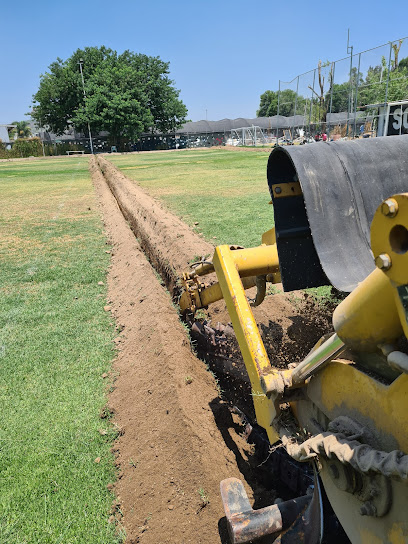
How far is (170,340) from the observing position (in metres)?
4.36

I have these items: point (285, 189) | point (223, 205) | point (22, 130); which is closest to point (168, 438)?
point (285, 189)

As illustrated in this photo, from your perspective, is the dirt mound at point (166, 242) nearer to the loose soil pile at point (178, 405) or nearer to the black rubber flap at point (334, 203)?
the loose soil pile at point (178, 405)

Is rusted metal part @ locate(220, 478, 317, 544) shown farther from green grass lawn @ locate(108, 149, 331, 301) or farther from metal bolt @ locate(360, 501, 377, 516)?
green grass lawn @ locate(108, 149, 331, 301)

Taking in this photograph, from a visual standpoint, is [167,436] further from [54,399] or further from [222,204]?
[222,204]

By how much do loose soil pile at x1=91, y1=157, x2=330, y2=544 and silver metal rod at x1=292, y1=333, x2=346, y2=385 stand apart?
48.2 inches

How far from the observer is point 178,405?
334 cm

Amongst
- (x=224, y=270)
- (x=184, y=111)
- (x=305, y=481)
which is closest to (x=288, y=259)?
(x=224, y=270)

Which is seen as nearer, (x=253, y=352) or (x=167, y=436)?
(x=253, y=352)

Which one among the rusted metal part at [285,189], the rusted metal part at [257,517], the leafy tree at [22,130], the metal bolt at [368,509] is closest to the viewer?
the metal bolt at [368,509]

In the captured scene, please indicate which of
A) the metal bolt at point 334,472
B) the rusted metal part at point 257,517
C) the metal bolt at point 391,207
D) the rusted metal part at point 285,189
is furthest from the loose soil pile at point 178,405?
the metal bolt at point 391,207

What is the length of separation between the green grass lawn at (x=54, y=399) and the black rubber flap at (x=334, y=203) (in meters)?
1.85

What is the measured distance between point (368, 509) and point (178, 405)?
206 cm

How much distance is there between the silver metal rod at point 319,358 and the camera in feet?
5.26

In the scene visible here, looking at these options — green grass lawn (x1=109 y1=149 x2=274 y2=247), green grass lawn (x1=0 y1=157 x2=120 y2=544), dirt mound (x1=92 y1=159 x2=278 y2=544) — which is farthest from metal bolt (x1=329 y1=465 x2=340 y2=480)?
green grass lawn (x1=109 y1=149 x2=274 y2=247)
